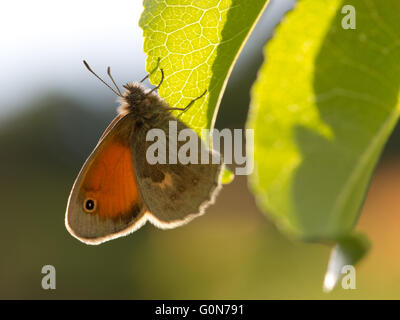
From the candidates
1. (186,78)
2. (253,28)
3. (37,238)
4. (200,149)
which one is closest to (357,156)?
(253,28)

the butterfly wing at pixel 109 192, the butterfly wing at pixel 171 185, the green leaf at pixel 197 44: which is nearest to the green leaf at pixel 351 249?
the green leaf at pixel 197 44

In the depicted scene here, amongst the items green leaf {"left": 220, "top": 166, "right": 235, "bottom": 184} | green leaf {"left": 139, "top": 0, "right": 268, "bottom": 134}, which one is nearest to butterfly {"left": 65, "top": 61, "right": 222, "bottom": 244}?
green leaf {"left": 220, "top": 166, "right": 235, "bottom": 184}

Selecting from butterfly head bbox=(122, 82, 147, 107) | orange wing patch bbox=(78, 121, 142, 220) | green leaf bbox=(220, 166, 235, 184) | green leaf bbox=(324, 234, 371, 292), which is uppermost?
butterfly head bbox=(122, 82, 147, 107)

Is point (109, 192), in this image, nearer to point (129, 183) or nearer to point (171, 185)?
point (129, 183)

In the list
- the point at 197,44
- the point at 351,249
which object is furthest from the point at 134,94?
the point at 351,249

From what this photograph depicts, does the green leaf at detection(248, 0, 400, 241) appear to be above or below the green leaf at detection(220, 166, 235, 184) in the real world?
below

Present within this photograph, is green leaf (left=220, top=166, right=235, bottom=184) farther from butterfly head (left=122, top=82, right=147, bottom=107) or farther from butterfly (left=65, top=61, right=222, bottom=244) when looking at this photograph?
butterfly head (left=122, top=82, right=147, bottom=107)
